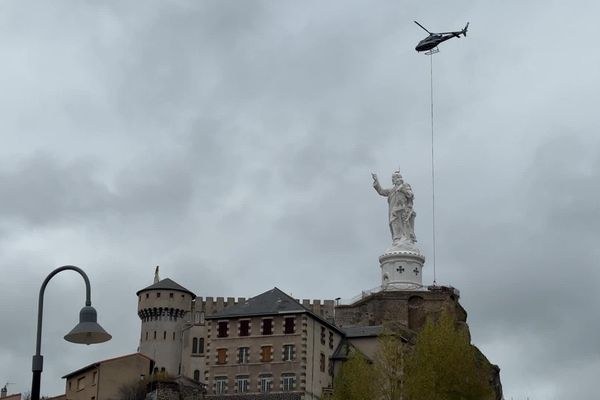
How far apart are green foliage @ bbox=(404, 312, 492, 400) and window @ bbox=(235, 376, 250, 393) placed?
2263 centimetres

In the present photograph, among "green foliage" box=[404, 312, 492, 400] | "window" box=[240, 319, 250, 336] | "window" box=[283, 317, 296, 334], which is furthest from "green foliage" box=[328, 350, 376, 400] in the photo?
"window" box=[240, 319, 250, 336]

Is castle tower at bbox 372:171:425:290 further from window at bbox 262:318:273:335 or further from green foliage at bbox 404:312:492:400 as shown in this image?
green foliage at bbox 404:312:492:400

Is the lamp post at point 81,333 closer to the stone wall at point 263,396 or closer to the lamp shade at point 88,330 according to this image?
the lamp shade at point 88,330

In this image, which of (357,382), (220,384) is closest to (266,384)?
(220,384)

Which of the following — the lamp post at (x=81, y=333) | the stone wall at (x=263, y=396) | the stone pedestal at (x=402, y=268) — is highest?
the stone pedestal at (x=402, y=268)

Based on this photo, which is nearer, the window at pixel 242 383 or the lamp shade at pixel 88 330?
the lamp shade at pixel 88 330

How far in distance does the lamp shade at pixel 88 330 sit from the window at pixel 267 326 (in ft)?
195

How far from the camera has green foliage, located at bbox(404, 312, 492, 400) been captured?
208 feet

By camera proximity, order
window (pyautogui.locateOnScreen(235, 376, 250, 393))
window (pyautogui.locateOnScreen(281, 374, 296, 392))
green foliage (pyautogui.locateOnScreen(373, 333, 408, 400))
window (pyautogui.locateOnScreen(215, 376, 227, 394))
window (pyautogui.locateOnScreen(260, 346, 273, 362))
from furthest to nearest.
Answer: window (pyautogui.locateOnScreen(215, 376, 227, 394)) < window (pyautogui.locateOnScreen(260, 346, 273, 362)) < window (pyautogui.locateOnScreen(235, 376, 250, 393)) < window (pyautogui.locateOnScreen(281, 374, 296, 392)) < green foliage (pyautogui.locateOnScreen(373, 333, 408, 400))

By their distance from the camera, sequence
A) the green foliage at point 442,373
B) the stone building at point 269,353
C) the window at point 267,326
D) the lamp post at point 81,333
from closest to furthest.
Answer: the lamp post at point 81,333 < the green foliage at point 442,373 < the stone building at point 269,353 < the window at point 267,326

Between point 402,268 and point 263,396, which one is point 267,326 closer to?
point 263,396

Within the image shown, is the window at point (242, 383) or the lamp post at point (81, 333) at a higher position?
the window at point (242, 383)

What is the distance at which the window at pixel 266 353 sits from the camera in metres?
86.5

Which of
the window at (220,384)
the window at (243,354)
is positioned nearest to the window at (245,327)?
the window at (243,354)
